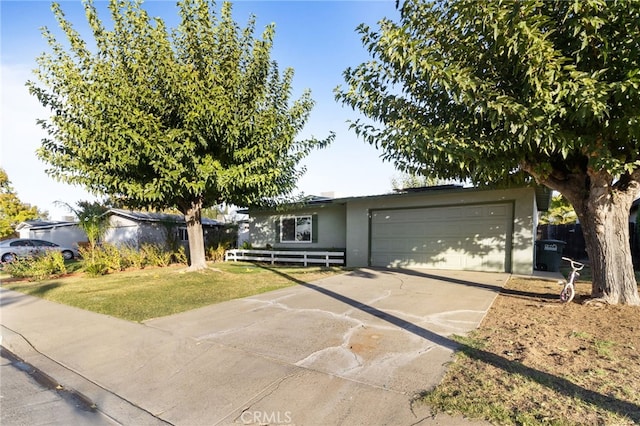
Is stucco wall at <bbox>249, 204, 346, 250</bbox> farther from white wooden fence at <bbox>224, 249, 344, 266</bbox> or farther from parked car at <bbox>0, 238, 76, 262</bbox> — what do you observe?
parked car at <bbox>0, 238, 76, 262</bbox>

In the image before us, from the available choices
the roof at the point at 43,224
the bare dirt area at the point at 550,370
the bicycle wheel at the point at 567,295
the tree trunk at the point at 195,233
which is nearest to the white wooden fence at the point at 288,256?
the tree trunk at the point at 195,233

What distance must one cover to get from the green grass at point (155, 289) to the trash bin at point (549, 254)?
24.1 feet

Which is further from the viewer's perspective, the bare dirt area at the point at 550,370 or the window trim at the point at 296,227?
the window trim at the point at 296,227

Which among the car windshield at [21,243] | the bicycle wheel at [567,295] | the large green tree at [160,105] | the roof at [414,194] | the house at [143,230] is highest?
the large green tree at [160,105]

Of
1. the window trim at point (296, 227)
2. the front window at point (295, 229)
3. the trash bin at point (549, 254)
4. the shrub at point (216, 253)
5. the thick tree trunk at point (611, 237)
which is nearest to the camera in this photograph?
the thick tree trunk at point (611, 237)

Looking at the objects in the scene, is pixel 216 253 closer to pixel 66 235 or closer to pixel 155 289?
pixel 155 289

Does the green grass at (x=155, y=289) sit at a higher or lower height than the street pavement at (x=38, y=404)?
higher

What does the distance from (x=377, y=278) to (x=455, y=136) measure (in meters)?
5.26

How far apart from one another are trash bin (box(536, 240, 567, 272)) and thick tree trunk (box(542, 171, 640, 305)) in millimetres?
5574

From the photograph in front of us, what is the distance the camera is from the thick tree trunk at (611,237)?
5.48m

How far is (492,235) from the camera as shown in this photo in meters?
10.3

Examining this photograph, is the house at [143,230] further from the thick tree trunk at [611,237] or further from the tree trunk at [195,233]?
the thick tree trunk at [611,237]

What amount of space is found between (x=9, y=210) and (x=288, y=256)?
2665 centimetres

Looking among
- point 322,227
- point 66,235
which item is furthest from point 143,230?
point 322,227
